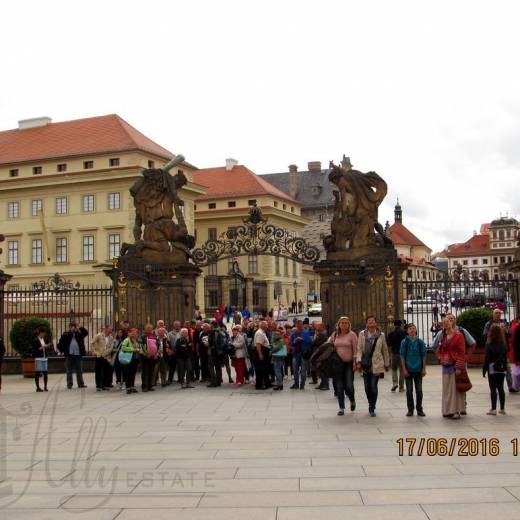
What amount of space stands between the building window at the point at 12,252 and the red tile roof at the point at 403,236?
78.4 metres

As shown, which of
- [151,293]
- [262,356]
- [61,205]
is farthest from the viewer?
[61,205]

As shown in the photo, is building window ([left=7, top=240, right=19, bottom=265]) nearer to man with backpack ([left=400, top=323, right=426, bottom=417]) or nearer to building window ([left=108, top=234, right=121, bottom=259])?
building window ([left=108, top=234, right=121, bottom=259])

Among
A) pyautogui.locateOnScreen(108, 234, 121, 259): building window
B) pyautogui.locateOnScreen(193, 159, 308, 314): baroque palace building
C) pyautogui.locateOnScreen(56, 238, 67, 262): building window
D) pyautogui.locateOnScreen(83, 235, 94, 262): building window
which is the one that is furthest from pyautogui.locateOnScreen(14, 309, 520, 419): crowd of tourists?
pyautogui.locateOnScreen(193, 159, 308, 314): baroque palace building

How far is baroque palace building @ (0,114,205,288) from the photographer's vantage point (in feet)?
194

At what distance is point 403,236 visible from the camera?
131250 mm

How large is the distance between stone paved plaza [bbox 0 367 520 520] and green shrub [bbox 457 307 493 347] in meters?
5.39

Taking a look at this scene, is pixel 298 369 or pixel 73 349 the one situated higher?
pixel 73 349

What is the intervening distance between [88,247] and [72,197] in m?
4.32

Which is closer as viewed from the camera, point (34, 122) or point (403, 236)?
point (34, 122)

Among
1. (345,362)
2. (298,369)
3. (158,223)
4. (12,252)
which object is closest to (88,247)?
(12,252)

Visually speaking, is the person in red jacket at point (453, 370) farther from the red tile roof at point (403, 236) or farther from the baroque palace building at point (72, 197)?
the red tile roof at point (403, 236)

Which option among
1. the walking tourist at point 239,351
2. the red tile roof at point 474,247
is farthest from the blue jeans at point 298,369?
the red tile roof at point 474,247

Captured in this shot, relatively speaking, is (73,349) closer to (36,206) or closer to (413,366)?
(413,366)

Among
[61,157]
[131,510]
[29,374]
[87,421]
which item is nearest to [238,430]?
[87,421]
